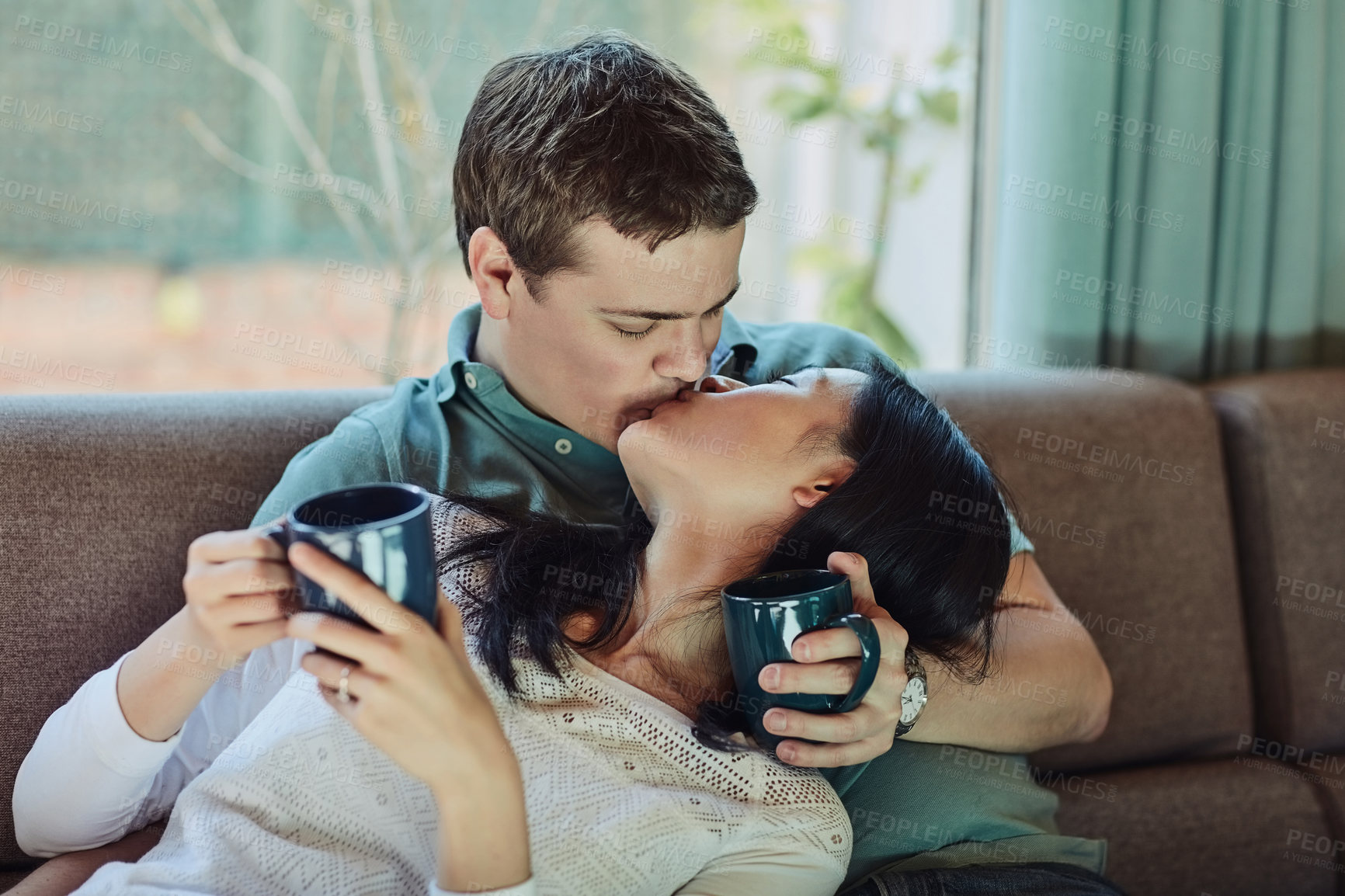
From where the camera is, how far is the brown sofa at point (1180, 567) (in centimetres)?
160

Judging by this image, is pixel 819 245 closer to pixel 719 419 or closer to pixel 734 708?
pixel 719 419

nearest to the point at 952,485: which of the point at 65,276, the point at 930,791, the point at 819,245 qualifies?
the point at 930,791

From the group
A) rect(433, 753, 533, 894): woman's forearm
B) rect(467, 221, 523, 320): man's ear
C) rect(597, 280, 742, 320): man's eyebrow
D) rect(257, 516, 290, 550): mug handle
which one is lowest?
rect(433, 753, 533, 894): woman's forearm

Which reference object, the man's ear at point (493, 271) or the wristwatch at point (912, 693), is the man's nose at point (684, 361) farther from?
the wristwatch at point (912, 693)

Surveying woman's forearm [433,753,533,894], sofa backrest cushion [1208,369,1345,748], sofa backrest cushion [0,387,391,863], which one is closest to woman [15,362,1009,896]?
woman's forearm [433,753,533,894]

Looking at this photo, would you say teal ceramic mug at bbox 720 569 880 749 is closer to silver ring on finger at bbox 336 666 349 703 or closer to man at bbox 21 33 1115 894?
man at bbox 21 33 1115 894

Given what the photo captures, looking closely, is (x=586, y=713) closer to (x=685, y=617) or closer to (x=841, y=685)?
(x=685, y=617)

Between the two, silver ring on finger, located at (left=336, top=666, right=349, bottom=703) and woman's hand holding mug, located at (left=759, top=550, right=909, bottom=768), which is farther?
woman's hand holding mug, located at (left=759, top=550, right=909, bottom=768)

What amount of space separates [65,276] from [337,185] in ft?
2.62

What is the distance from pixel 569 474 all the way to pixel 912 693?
0.57 m

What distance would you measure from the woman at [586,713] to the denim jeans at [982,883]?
0.36 feet

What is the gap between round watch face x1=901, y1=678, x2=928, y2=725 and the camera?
47.9 inches

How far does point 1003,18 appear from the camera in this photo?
2.20m

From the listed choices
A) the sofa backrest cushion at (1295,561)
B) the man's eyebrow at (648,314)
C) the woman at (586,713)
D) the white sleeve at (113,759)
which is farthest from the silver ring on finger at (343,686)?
the sofa backrest cushion at (1295,561)
